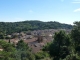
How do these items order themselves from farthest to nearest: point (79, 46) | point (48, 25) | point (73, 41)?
1. point (48, 25)
2. point (73, 41)
3. point (79, 46)

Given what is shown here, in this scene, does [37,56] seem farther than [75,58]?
Yes

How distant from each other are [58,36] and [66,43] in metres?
1.06

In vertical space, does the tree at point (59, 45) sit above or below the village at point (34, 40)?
above

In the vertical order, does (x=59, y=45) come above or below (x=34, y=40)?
above

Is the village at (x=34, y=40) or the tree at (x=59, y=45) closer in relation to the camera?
the tree at (x=59, y=45)

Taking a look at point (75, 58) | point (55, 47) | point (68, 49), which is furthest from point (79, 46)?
point (75, 58)

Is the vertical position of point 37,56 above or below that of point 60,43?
below

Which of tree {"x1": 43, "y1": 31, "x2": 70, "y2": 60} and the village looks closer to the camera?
tree {"x1": 43, "y1": 31, "x2": 70, "y2": 60}

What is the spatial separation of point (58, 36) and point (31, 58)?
3778 millimetres

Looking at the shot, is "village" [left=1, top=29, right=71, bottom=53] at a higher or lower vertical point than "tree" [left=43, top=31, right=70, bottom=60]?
lower

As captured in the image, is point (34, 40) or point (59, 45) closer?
point (59, 45)

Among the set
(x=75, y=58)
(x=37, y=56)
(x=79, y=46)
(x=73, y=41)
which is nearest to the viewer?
(x=75, y=58)

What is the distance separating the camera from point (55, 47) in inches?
819

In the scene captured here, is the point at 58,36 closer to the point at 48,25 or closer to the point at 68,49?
the point at 68,49
